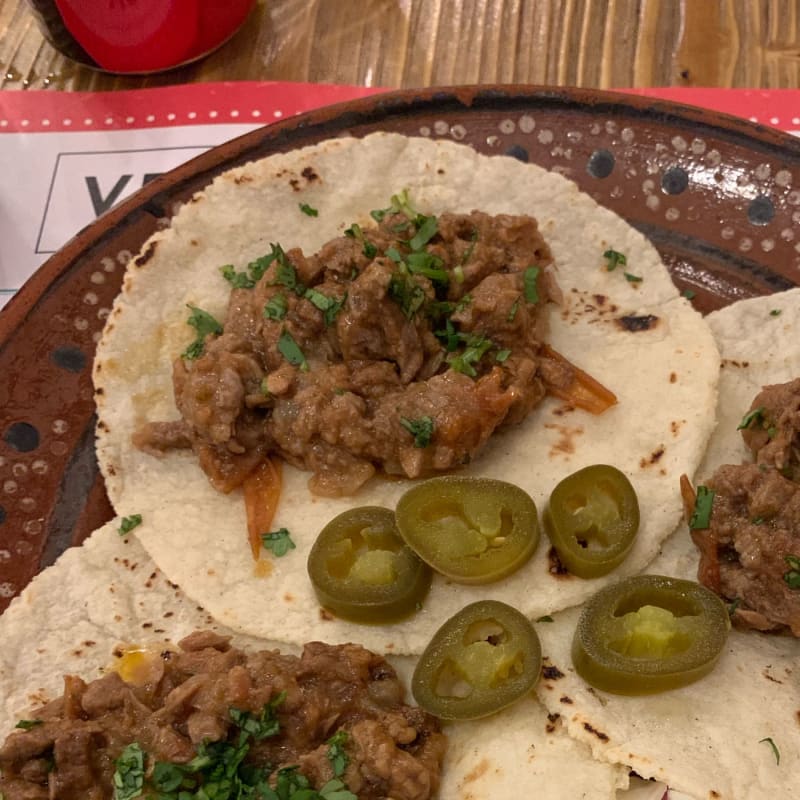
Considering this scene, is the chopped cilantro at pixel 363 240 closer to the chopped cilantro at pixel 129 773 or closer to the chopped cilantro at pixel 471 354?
the chopped cilantro at pixel 471 354

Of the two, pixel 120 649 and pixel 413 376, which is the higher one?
pixel 413 376

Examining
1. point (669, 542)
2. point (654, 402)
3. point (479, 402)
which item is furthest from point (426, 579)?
point (654, 402)

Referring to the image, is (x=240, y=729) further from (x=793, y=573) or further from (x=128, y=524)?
(x=793, y=573)

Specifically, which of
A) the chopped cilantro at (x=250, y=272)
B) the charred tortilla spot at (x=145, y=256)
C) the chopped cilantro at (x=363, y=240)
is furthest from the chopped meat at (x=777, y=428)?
the charred tortilla spot at (x=145, y=256)

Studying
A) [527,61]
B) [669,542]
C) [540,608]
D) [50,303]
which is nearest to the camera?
[540,608]

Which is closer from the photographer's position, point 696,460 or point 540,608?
point 540,608

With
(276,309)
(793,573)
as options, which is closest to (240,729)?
(276,309)

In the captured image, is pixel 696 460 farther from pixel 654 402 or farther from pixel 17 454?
pixel 17 454
